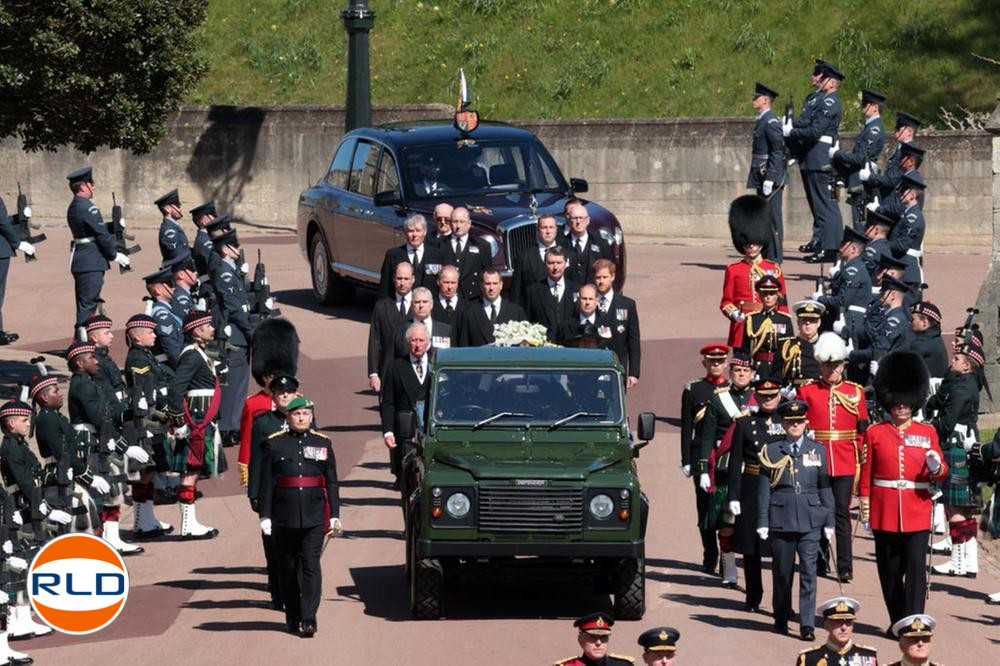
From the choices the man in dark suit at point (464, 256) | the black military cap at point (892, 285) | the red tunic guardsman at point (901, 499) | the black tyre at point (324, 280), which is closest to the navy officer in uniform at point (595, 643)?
the red tunic guardsman at point (901, 499)

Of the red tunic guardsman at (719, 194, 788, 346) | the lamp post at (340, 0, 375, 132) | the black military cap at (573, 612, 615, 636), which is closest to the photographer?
the black military cap at (573, 612, 615, 636)

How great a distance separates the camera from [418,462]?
1552cm

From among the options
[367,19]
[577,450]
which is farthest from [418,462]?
[367,19]

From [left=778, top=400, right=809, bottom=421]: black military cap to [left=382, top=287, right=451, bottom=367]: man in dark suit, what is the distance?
3.69 meters

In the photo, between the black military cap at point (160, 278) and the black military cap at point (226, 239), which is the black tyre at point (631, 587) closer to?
the black military cap at point (160, 278)

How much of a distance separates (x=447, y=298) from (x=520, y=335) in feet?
6.12

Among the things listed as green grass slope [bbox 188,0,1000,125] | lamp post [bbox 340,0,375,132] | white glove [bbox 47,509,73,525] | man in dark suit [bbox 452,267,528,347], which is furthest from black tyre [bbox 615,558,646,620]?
green grass slope [bbox 188,0,1000,125]

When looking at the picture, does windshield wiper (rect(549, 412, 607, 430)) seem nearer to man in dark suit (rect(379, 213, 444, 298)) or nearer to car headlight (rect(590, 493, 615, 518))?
car headlight (rect(590, 493, 615, 518))

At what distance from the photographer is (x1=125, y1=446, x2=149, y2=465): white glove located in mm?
17109

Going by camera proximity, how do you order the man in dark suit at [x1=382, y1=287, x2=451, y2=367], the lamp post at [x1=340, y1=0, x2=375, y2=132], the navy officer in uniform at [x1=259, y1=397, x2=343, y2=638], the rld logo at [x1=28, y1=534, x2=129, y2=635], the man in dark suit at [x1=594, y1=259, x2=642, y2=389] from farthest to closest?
the lamp post at [x1=340, y1=0, x2=375, y2=132] → the man in dark suit at [x1=594, y1=259, x2=642, y2=389] → the man in dark suit at [x1=382, y1=287, x2=451, y2=367] → the navy officer in uniform at [x1=259, y1=397, x2=343, y2=638] → the rld logo at [x1=28, y1=534, x2=129, y2=635]

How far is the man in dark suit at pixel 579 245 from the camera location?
2117 cm

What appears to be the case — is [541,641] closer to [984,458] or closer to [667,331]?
[984,458]

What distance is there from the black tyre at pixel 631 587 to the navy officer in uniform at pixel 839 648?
10.1ft

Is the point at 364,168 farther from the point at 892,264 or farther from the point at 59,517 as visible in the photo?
the point at 59,517
